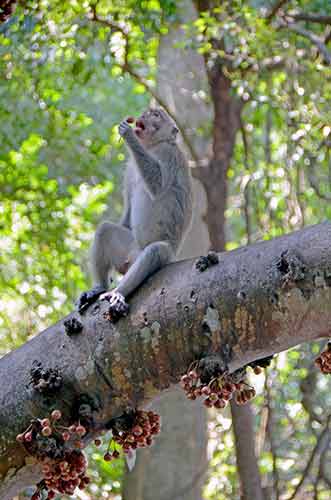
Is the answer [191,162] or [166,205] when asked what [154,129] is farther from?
[191,162]

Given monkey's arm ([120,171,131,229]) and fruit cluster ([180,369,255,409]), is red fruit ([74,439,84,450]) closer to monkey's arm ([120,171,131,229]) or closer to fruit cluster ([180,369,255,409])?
fruit cluster ([180,369,255,409])

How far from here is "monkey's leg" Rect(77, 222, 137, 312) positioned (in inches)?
173

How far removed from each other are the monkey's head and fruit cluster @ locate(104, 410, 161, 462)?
2668 mm

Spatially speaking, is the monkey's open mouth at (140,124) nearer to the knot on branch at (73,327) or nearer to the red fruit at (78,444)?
the knot on branch at (73,327)

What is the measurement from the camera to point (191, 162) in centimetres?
681

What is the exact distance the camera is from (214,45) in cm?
693

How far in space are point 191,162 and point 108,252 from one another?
8.43 feet

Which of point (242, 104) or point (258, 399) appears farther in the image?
point (258, 399)

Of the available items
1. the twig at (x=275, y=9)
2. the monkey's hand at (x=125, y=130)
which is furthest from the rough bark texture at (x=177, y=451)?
the monkey's hand at (x=125, y=130)

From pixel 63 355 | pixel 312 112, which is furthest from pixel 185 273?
pixel 312 112

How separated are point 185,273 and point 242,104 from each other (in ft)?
14.3

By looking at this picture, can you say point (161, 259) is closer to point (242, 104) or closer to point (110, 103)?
point (242, 104)

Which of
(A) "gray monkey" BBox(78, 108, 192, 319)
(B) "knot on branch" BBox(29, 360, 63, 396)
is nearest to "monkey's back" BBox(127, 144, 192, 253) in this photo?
(A) "gray monkey" BBox(78, 108, 192, 319)

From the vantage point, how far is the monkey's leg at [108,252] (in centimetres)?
440
